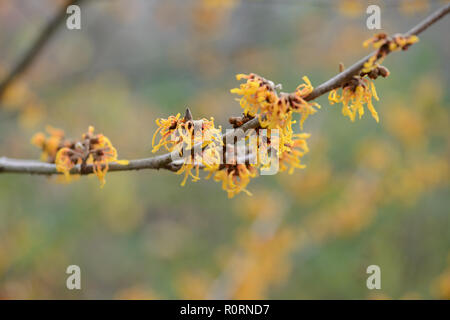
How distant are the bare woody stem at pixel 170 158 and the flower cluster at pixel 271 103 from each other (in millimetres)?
22

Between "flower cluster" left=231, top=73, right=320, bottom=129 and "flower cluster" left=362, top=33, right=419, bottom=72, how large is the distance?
0.48 ft

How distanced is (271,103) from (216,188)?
436 centimetres

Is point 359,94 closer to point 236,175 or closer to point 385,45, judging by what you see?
point 385,45

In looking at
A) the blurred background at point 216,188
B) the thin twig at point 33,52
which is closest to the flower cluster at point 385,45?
the thin twig at point 33,52

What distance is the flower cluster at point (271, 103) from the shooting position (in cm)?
97

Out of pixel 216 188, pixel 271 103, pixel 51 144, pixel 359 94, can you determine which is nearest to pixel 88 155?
pixel 51 144

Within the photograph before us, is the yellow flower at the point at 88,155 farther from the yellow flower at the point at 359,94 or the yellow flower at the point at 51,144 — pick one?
the yellow flower at the point at 359,94

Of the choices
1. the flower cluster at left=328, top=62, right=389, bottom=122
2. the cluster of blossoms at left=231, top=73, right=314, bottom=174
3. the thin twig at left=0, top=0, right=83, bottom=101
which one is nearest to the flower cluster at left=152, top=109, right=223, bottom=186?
the cluster of blossoms at left=231, top=73, right=314, bottom=174

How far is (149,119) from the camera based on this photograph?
4984 mm

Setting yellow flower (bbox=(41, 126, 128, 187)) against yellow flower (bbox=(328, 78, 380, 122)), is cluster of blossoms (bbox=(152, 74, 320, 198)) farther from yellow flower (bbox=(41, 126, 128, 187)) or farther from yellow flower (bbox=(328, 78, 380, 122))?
yellow flower (bbox=(41, 126, 128, 187))

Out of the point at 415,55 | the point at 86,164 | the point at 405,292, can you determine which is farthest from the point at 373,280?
the point at 415,55

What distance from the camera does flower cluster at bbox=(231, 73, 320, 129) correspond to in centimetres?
97
